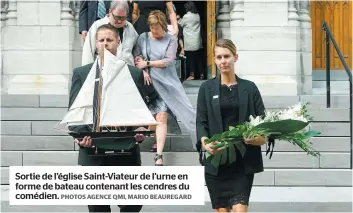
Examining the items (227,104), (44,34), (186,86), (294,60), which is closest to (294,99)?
(294,60)

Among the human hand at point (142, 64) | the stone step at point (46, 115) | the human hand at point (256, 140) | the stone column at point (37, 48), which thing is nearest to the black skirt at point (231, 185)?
the human hand at point (256, 140)

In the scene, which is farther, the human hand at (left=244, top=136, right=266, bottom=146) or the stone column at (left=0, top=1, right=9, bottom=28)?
the stone column at (left=0, top=1, right=9, bottom=28)

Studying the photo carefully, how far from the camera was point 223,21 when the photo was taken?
14133 millimetres

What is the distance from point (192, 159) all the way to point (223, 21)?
14.6 ft

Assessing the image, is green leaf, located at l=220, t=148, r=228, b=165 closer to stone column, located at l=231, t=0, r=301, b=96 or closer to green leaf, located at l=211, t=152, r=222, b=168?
green leaf, located at l=211, t=152, r=222, b=168

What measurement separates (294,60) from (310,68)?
0.53 metres

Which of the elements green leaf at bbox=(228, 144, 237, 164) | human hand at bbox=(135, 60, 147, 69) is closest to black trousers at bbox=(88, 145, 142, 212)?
green leaf at bbox=(228, 144, 237, 164)

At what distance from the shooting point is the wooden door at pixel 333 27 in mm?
14750

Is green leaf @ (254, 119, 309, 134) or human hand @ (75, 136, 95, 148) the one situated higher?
green leaf @ (254, 119, 309, 134)

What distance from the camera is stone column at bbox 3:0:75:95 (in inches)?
520

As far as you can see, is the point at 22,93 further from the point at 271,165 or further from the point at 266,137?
the point at 266,137

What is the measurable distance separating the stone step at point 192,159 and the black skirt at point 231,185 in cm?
425

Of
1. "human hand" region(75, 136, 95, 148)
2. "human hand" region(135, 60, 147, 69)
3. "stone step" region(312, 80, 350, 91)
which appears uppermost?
"human hand" region(135, 60, 147, 69)
